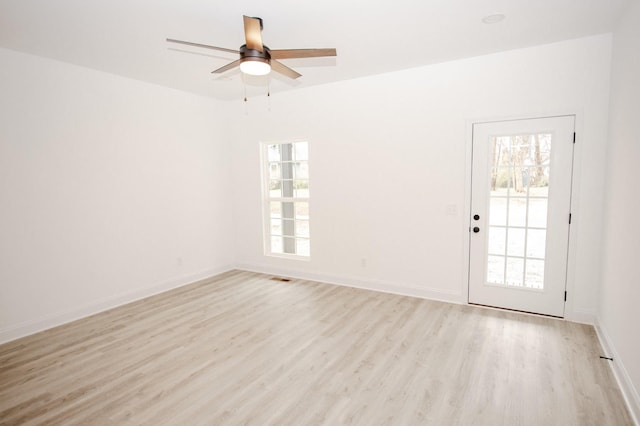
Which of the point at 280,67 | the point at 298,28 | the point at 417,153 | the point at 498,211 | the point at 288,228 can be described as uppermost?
the point at 298,28

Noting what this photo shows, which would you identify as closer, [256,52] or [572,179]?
[256,52]

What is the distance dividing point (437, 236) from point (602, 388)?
202 cm

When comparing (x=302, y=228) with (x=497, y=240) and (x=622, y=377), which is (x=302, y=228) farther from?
(x=622, y=377)

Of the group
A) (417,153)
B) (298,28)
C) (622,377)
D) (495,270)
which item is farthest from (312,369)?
(298,28)

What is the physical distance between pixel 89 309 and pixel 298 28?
381cm

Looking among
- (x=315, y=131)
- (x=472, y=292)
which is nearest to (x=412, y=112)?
(x=315, y=131)

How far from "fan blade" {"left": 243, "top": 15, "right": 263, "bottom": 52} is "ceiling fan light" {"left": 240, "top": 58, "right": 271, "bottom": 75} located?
0.08 metres

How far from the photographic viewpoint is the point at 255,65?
2.50m

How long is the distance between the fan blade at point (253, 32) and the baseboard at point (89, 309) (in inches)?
137

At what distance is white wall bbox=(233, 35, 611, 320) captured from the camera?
Answer: 3.27 m

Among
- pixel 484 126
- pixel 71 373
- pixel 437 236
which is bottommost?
pixel 71 373

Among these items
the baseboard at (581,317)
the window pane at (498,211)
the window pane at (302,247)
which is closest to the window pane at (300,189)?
the window pane at (302,247)

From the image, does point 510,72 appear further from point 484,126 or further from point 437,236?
point 437,236

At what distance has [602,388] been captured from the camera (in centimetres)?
236
